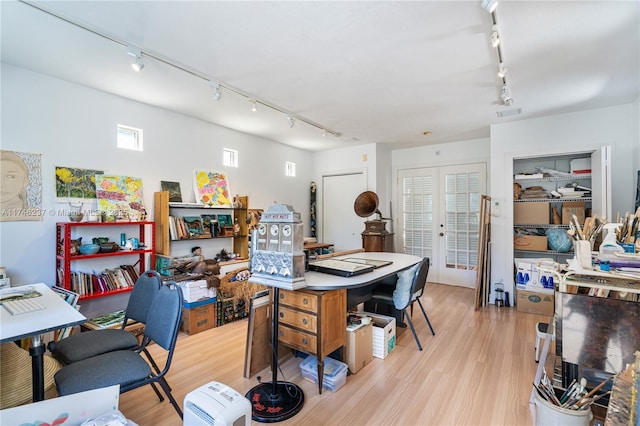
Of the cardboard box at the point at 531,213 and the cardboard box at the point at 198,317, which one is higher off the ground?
the cardboard box at the point at 531,213

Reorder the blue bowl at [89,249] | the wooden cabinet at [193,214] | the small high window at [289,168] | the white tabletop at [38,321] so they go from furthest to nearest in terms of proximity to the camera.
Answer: the small high window at [289,168]
the wooden cabinet at [193,214]
the blue bowl at [89,249]
the white tabletop at [38,321]

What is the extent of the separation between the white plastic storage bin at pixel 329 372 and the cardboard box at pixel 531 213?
12.0 feet

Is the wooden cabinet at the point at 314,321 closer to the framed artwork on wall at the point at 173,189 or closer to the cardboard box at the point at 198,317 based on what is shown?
the cardboard box at the point at 198,317

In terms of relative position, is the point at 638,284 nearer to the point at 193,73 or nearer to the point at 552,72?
the point at 552,72

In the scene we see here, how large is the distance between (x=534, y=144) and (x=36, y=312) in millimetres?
5561

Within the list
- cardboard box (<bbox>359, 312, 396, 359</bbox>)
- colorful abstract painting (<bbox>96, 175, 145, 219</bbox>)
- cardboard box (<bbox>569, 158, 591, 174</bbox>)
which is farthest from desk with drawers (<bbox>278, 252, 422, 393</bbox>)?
→ cardboard box (<bbox>569, 158, 591, 174</bbox>)

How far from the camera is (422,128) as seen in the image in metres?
4.64

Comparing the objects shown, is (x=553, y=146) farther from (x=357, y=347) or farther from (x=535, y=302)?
(x=357, y=347)

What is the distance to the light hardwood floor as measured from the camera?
193cm

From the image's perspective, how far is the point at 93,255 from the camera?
3.01 meters

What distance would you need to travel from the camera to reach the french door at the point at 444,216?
17.5ft

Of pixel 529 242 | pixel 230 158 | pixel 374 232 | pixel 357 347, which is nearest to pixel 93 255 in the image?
pixel 230 158

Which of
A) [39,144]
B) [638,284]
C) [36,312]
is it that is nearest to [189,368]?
[36,312]

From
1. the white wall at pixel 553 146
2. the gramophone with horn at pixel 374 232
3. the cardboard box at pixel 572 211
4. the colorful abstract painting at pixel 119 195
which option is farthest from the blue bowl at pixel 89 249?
the cardboard box at pixel 572 211
